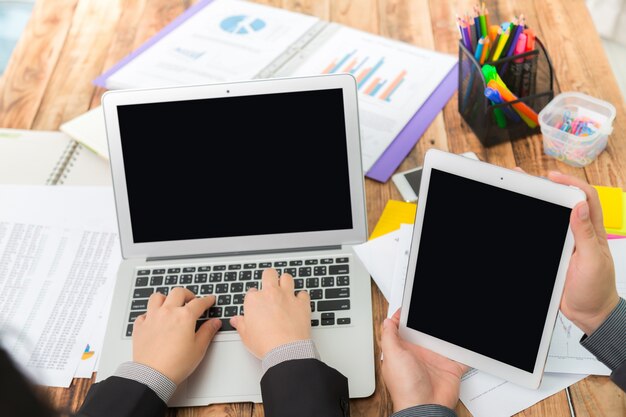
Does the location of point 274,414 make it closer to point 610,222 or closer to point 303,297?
point 303,297

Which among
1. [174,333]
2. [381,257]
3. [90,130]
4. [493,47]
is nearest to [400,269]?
[381,257]

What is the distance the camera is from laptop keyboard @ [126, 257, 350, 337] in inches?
39.9

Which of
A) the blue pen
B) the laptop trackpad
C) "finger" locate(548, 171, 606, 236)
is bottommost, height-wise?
the laptop trackpad

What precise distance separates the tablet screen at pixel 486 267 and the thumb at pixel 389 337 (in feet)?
0.10

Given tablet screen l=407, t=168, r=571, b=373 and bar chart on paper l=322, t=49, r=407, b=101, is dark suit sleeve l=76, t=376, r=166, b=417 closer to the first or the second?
tablet screen l=407, t=168, r=571, b=373

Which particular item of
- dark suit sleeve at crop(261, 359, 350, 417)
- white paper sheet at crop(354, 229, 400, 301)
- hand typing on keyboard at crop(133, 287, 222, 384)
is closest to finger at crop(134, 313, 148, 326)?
hand typing on keyboard at crop(133, 287, 222, 384)

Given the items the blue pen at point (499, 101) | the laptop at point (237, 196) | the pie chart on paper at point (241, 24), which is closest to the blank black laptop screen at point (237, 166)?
the laptop at point (237, 196)

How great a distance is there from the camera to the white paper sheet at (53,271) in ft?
3.32

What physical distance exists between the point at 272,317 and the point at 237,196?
211 mm

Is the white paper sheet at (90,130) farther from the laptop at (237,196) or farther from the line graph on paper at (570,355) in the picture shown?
the line graph on paper at (570,355)

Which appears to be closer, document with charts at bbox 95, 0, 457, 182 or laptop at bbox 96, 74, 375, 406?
laptop at bbox 96, 74, 375, 406

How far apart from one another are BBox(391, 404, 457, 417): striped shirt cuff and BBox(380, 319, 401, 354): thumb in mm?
84

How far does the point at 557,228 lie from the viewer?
0.82 m

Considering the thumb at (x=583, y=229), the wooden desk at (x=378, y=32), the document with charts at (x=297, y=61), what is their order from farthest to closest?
1. the document with charts at (x=297, y=61)
2. the wooden desk at (x=378, y=32)
3. the thumb at (x=583, y=229)
